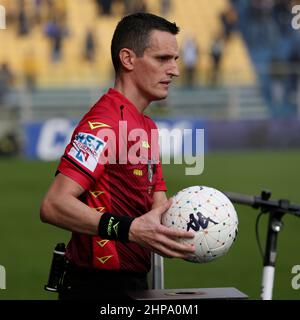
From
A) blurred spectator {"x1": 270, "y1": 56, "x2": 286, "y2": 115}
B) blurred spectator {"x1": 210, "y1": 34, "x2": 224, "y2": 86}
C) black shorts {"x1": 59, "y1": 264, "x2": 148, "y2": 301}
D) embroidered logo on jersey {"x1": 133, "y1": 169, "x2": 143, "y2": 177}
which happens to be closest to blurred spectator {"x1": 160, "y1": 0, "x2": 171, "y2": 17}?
blurred spectator {"x1": 210, "y1": 34, "x2": 224, "y2": 86}

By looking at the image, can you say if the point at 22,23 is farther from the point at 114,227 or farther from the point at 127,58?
the point at 114,227

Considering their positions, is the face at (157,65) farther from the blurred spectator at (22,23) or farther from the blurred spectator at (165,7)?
the blurred spectator at (165,7)

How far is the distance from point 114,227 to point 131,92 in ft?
3.03

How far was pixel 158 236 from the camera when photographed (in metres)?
4.30

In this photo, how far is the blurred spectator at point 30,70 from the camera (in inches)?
1200

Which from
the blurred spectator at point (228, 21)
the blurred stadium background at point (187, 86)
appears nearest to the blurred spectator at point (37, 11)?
the blurred stadium background at point (187, 86)

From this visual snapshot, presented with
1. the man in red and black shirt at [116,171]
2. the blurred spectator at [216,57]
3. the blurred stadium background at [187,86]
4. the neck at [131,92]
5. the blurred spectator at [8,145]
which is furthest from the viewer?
the blurred spectator at [216,57]

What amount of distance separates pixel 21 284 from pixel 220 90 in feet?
67.6

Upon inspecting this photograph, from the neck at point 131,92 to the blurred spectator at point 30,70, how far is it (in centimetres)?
2547

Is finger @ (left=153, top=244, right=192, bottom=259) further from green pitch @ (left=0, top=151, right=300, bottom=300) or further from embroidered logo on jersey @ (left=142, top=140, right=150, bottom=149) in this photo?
green pitch @ (left=0, top=151, right=300, bottom=300)

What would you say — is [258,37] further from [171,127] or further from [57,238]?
[57,238]

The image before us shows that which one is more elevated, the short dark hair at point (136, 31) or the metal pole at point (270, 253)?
the short dark hair at point (136, 31)

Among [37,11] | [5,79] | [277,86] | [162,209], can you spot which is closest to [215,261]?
[162,209]

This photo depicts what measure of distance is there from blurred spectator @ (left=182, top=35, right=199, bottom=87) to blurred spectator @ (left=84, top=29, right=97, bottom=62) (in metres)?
2.97
